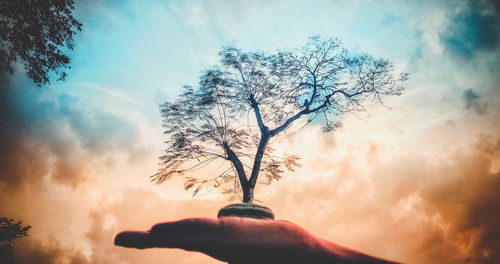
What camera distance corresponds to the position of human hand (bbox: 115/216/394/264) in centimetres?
327

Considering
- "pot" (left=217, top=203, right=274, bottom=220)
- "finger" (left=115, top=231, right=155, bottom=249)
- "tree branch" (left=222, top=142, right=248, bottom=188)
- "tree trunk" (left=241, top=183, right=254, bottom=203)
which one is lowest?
"finger" (left=115, top=231, right=155, bottom=249)

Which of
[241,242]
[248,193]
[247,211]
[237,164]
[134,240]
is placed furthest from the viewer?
[237,164]

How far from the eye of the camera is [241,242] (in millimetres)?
3465

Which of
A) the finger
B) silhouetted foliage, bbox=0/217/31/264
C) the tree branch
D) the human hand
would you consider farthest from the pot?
silhouetted foliage, bbox=0/217/31/264

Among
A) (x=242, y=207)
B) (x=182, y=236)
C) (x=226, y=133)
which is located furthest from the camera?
(x=226, y=133)

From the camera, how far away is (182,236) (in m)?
3.30

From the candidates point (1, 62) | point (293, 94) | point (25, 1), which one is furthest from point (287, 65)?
point (1, 62)

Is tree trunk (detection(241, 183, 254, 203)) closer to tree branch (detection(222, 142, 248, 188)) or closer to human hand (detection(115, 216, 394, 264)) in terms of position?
tree branch (detection(222, 142, 248, 188))

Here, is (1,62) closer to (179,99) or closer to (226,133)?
(179,99)

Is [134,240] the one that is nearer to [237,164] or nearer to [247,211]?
[247,211]

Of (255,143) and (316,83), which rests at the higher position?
(316,83)

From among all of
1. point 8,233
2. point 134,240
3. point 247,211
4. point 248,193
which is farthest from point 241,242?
point 8,233

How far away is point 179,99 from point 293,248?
7.40 meters

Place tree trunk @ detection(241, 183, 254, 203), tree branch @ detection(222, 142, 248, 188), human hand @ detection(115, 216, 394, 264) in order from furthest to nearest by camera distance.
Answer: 1. tree branch @ detection(222, 142, 248, 188)
2. tree trunk @ detection(241, 183, 254, 203)
3. human hand @ detection(115, 216, 394, 264)
